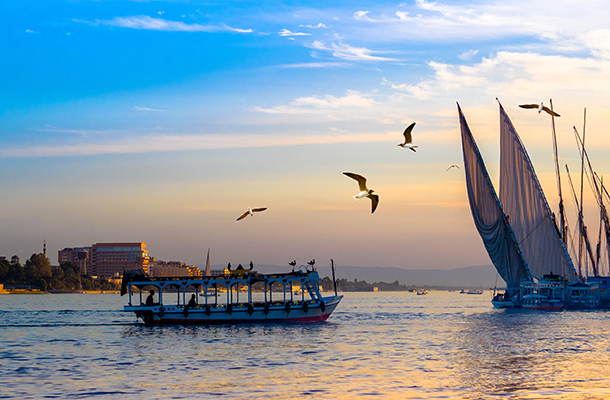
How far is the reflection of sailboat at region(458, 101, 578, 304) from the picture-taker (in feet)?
409

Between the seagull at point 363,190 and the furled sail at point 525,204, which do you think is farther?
the furled sail at point 525,204

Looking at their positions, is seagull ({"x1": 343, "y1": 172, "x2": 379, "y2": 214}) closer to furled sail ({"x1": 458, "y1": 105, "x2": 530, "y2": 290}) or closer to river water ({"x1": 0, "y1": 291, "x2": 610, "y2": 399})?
river water ({"x1": 0, "y1": 291, "x2": 610, "y2": 399})

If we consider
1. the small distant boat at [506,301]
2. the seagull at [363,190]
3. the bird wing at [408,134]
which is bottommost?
the small distant boat at [506,301]

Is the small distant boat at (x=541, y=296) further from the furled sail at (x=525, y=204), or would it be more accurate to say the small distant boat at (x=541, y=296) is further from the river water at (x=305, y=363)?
the river water at (x=305, y=363)

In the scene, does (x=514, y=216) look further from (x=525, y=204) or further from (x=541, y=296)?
(x=541, y=296)

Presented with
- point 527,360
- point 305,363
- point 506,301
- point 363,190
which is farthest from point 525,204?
point 363,190

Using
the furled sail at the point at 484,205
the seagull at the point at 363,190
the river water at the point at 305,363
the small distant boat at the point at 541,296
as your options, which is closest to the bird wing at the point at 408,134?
the seagull at the point at 363,190

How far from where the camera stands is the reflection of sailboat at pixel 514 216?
12469 centimetres

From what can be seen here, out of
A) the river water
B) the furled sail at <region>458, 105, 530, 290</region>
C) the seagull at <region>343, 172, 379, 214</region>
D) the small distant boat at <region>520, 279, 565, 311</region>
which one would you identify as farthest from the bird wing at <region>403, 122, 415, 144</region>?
the small distant boat at <region>520, 279, 565, 311</region>

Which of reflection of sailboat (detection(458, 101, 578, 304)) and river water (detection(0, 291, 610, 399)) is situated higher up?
reflection of sailboat (detection(458, 101, 578, 304))

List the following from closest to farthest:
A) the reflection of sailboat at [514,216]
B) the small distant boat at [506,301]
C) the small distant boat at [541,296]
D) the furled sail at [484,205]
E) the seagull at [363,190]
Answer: the seagull at [363,190]
the furled sail at [484,205]
the reflection of sailboat at [514,216]
the small distant boat at [541,296]
the small distant boat at [506,301]

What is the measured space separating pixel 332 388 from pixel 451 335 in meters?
41.5

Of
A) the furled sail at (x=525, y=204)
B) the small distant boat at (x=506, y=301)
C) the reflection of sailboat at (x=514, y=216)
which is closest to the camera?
the reflection of sailboat at (x=514, y=216)

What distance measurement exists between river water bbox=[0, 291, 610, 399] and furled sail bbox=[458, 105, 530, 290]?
132 ft
